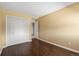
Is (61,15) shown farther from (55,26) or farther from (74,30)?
(74,30)

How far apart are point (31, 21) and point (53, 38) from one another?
1.25 metres

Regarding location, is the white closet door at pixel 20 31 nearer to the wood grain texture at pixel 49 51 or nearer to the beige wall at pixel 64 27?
the wood grain texture at pixel 49 51

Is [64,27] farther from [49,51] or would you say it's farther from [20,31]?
[20,31]

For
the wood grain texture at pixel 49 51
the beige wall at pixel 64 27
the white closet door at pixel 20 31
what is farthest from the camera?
the beige wall at pixel 64 27

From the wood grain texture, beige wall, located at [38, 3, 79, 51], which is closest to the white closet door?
the wood grain texture

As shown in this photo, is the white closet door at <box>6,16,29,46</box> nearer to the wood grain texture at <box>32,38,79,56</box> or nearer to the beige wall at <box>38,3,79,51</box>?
the wood grain texture at <box>32,38,79,56</box>

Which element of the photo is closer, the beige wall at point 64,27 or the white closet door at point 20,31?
the white closet door at point 20,31

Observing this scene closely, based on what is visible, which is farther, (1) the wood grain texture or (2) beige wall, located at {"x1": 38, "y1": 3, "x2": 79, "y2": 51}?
(2) beige wall, located at {"x1": 38, "y1": 3, "x2": 79, "y2": 51}

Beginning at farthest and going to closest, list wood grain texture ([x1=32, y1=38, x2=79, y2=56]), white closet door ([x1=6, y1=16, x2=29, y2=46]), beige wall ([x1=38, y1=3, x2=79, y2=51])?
beige wall ([x1=38, y1=3, x2=79, y2=51]), white closet door ([x1=6, y1=16, x2=29, y2=46]), wood grain texture ([x1=32, y1=38, x2=79, y2=56])

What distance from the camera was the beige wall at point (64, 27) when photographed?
272 cm

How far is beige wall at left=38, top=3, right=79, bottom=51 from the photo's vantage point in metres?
2.72

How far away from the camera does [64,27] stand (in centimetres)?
298

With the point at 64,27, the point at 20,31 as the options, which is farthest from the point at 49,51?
the point at 64,27

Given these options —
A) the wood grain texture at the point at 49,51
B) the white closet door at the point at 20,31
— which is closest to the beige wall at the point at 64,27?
the wood grain texture at the point at 49,51
